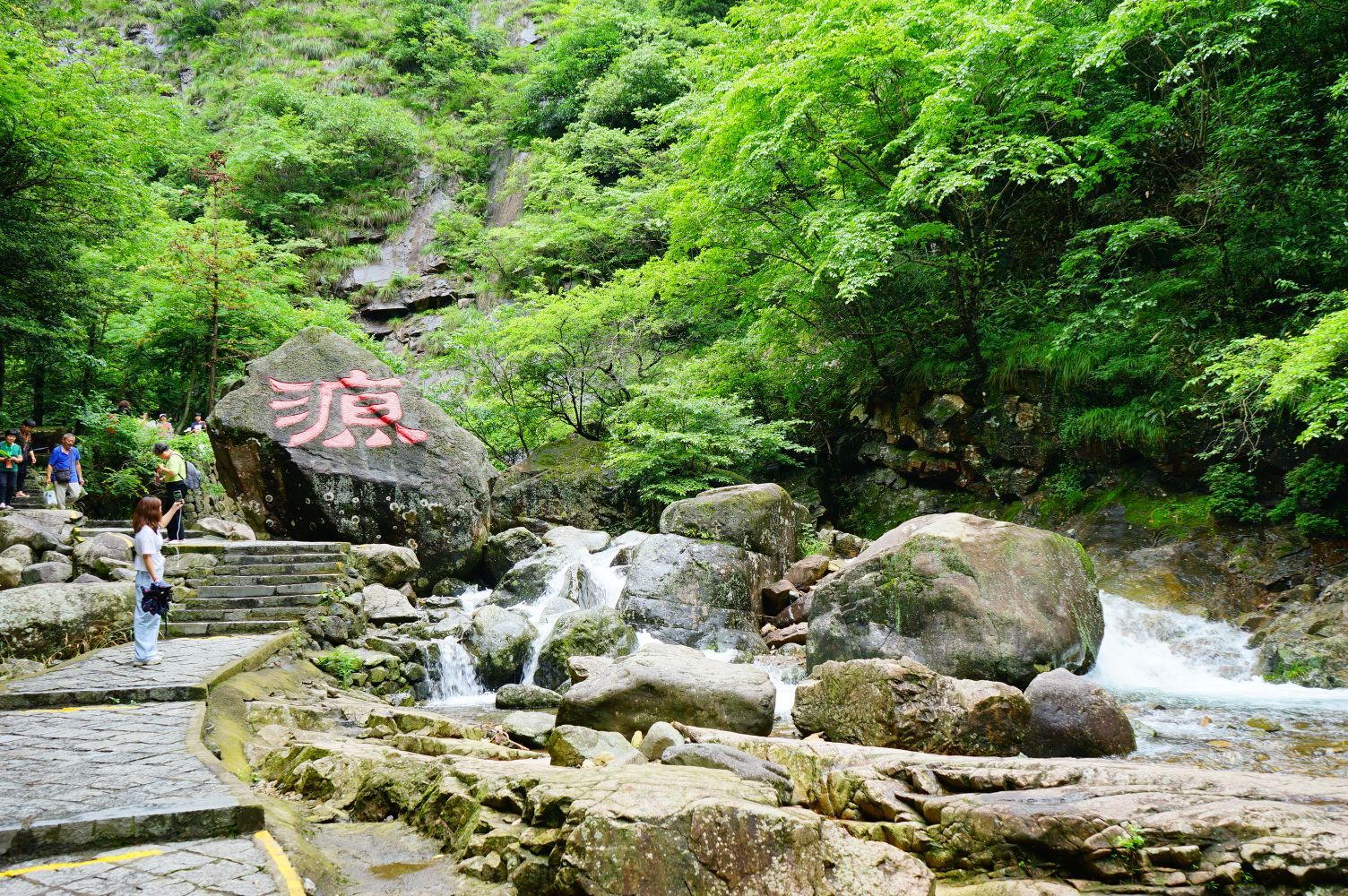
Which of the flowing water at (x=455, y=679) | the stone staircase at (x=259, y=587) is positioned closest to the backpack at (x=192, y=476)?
the stone staircase at (x=259, y=587)

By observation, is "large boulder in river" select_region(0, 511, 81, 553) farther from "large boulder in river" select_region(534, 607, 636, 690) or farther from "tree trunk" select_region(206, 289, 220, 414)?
"tree trunk" select_region(206, 289, 220, 414)

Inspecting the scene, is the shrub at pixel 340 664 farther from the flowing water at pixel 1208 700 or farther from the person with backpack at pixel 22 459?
the person with backpack at pixel 22 459

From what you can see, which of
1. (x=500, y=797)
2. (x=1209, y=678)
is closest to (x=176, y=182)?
(x=500, y=797)

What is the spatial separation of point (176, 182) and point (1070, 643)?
38347 millimetres

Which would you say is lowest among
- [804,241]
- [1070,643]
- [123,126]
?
[1070,643]

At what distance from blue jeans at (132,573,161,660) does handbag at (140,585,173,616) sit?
44 millimetres

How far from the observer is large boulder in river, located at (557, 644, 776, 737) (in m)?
6.35

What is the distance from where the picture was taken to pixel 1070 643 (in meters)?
8.12

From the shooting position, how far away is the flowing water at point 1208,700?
243 inches

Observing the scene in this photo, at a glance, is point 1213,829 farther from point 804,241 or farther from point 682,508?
point 804,241

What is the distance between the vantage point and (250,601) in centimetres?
908

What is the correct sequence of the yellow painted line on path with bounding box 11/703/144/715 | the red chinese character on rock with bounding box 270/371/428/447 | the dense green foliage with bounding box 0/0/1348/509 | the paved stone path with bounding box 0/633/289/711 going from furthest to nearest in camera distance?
the red chinese character on rock with bounding box 270/371/428/447
the dense green foliage with bounding box 0/0/1348/509
the paved stone path with bounding box 0/633/289/711
the yellow painted line on path with bounding box 11/703/144/715

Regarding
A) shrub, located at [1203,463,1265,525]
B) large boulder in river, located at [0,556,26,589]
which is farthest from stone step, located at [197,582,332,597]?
shrub, located at [1203,463,1265,525]

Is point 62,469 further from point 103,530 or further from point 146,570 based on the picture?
point 146,570
